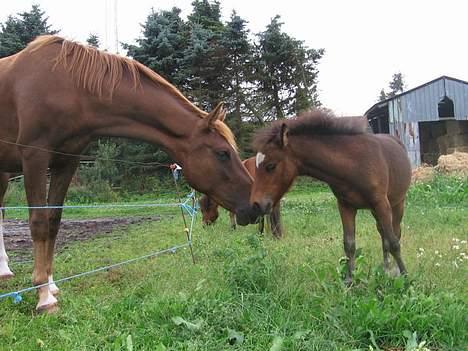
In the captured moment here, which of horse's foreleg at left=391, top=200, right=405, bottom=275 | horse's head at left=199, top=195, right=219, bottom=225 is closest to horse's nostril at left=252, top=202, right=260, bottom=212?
horse's foreleg at left=391, top=200, right=405, bottom=275

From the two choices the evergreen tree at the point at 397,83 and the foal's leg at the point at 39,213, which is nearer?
the foal's leg at the point at 39,213

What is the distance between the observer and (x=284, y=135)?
421 cm

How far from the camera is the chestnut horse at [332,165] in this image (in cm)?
416

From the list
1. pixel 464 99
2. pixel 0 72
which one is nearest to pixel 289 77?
pixel 464 99

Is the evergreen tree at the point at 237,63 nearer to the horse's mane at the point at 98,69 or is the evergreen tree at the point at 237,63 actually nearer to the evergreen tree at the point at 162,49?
the evergreen tree at the point at 162,49

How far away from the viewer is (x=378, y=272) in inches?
139

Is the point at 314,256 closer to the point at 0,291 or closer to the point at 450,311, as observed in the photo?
the point at 450,311

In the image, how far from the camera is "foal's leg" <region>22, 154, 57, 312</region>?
147 inches

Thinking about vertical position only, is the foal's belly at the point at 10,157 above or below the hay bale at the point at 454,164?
above

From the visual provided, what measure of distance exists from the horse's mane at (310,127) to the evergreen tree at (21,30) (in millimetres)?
22570

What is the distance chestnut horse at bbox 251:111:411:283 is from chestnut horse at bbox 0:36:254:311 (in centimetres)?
40

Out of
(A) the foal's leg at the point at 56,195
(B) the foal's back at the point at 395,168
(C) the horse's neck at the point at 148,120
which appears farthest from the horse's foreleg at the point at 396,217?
(A) the foal's leg at the point at 56,195

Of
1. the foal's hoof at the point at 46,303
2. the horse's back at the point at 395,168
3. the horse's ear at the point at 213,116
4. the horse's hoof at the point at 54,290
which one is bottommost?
the horse's hoof at the point at 54,290

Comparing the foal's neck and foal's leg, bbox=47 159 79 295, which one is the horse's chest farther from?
foal's leg, bbox=47 159 79 295
